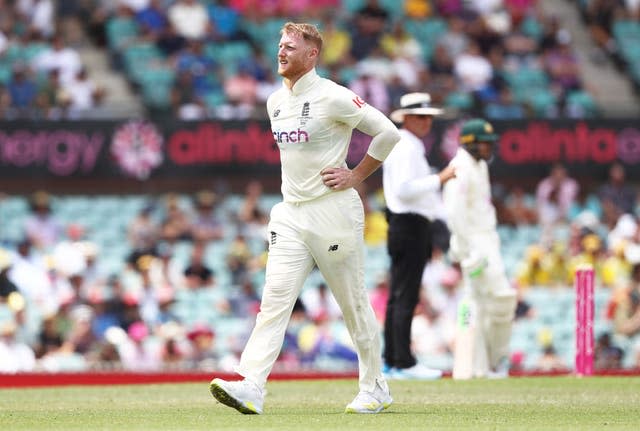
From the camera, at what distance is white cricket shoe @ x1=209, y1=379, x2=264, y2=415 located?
867cm

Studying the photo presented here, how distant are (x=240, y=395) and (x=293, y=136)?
1550 millimetres

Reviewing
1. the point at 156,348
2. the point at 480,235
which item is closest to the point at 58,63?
the point at 156,348

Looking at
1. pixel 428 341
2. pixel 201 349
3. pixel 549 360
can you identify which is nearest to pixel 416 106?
pixel 428 341

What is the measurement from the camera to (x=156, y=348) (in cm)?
1798

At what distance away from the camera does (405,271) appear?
495 inches

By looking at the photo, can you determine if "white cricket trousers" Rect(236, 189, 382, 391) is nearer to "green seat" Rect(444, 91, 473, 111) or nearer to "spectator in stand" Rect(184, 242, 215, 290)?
"spectator in stand" Rect(184, 242, 215, 290)

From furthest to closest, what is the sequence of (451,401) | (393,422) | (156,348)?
(156,348) → (451,401) → (393,422)

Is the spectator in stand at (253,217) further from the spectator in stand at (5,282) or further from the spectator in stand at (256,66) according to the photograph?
the spectator in stand at (5,282)

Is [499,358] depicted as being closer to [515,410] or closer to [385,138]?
[515,410]

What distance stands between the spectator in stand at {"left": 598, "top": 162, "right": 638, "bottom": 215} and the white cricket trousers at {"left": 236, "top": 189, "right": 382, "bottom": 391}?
14.5 meters

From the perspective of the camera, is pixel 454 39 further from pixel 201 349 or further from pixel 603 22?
pixel 201 349

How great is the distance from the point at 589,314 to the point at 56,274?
8.56 metres

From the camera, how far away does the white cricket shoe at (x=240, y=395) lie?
8.67 metres

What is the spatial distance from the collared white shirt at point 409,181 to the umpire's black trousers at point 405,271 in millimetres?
86
